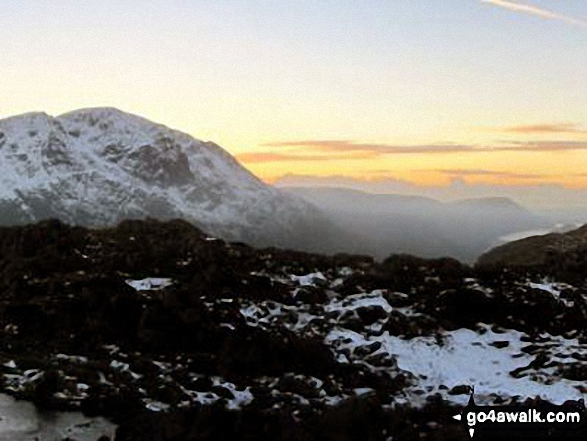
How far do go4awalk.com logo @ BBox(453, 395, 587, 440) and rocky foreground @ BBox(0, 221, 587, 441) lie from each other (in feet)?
1.66

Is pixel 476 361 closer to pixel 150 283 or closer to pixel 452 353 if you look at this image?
pixel 452 353

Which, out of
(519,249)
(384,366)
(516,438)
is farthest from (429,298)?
(519,249)

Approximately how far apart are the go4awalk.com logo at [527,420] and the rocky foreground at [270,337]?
51cm

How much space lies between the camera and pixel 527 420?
22453 mm

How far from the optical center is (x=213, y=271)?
35.7 metres

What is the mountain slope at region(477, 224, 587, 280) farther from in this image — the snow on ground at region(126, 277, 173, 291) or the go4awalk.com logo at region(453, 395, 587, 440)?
the go4awalk.com logo at region(453, 395, 587, 440)

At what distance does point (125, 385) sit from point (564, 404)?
1393 centimetres

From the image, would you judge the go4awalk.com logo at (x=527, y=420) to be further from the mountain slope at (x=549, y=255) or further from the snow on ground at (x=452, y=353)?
the mountain slope at (x=549, y=255)

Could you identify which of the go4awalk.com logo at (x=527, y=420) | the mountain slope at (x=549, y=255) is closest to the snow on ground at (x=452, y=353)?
the go4awalk.com logo at (x=527, y=420)

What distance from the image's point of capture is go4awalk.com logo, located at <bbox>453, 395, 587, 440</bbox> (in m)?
21.9

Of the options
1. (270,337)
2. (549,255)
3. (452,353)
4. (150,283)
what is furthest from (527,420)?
(549,255)

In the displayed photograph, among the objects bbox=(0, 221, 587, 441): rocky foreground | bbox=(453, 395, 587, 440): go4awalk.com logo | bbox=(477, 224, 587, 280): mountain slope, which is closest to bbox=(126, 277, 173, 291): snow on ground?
bbox=(0, 221, 587, 441): rocky foreground

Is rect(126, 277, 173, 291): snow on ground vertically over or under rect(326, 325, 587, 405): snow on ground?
over

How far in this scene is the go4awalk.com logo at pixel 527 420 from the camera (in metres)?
21.9
